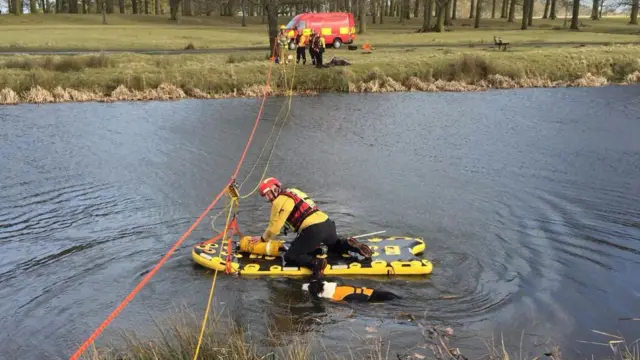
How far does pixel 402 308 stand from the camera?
8422mm

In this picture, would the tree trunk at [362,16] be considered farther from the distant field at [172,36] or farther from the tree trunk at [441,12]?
the tree trunk at [441,12]

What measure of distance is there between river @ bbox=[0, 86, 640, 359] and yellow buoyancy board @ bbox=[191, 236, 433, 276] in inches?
8.5

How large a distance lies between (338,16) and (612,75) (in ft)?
65.2

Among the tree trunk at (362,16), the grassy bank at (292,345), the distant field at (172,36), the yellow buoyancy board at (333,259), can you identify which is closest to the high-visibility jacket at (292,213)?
the yellow buoyancy board at (333,259)

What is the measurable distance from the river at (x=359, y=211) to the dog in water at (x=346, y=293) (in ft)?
0.50

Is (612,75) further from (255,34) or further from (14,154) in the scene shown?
(255,34)

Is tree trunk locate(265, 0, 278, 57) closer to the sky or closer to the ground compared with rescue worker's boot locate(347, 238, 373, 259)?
closer to the sky

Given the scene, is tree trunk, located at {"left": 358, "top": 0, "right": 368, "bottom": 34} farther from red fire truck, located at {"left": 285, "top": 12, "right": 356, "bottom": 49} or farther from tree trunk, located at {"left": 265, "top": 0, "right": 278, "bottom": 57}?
tree trunk, located at {"left": 265, "top": 0, "right": 278, "bottom": 57}

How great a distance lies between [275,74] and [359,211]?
17.2 meters

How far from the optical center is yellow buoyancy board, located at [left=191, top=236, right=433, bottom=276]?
31.1ft

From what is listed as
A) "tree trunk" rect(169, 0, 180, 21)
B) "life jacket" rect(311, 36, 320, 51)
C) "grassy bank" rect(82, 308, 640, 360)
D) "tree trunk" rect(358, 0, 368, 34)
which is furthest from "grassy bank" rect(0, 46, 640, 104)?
"tree trunk" rect(169, 0, 180, 21)

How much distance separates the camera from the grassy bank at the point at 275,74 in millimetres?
26922

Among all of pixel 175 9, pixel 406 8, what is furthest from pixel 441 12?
pixel 175 9

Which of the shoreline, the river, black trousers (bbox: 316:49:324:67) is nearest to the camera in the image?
the river
